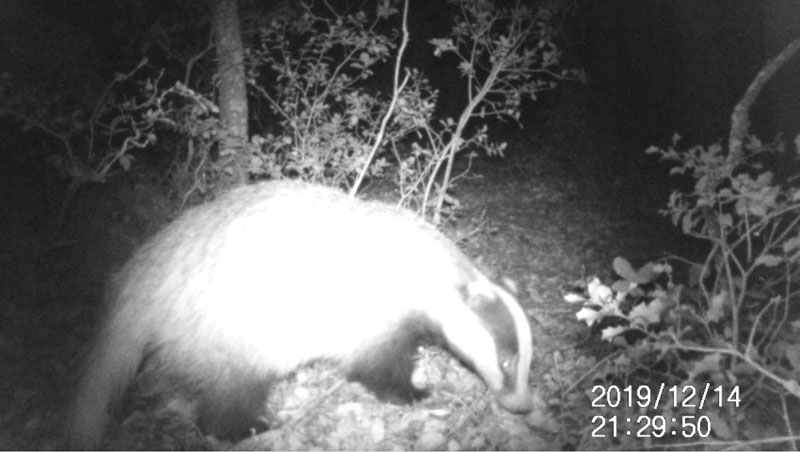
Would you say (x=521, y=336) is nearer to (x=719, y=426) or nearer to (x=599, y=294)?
(x=599, y=294)

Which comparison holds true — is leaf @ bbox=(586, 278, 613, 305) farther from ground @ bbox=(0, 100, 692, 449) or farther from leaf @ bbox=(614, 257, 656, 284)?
ground @ bbox=(0, 100, 692, 449)

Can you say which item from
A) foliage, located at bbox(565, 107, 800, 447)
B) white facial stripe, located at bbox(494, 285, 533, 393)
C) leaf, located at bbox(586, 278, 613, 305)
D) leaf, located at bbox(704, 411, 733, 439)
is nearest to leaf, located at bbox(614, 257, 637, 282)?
foliage, located at bbox(565, 107, 800, 447)

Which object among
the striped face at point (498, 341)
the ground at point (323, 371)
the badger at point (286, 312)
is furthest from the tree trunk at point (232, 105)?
the striped face at point (498, 341)

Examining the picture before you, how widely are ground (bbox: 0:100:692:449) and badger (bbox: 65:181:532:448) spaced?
229 mm

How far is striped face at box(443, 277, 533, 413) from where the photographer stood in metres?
3.29

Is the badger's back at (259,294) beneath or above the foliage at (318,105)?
beneath

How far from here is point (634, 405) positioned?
11.4ft

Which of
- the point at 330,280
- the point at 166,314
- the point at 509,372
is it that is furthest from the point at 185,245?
the point at 509,372

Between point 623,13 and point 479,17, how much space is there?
19.0 feet

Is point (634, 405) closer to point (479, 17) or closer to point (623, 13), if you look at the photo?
point (479, 17)

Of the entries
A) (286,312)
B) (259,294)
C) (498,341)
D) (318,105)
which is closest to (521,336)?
(498,341)

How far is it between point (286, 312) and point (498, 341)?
3.66 feet

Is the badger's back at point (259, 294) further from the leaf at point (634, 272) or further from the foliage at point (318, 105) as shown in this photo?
the foliage at point (318, 105)

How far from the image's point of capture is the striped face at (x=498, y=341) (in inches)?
129
